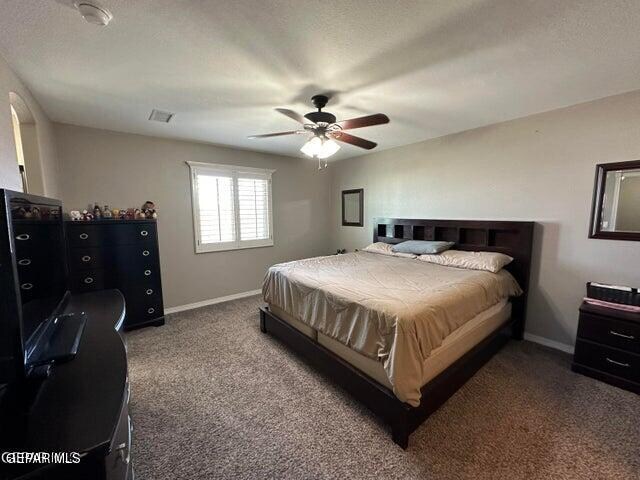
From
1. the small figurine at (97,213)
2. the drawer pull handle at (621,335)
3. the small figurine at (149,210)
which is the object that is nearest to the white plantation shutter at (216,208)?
the small figurine at (149,210)

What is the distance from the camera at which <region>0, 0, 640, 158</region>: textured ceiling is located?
143cm

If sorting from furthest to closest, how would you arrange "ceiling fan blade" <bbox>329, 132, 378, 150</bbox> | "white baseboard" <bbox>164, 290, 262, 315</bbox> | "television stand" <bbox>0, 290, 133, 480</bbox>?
"white baseboard" <bbox>164, 290, 262, 315</bbox> → "ceiling fan blade" <bbox>329, 132, 378, 150</bbox> → "television stand" <bbox>0, 290, 133, 480</bbox>

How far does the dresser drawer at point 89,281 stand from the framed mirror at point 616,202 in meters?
5.31

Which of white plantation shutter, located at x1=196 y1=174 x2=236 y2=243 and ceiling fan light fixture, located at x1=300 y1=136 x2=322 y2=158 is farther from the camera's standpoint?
white plantation shutter, located at x1=196 y1=174 x2=236 y2=243

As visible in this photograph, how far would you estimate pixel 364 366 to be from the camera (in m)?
2.02

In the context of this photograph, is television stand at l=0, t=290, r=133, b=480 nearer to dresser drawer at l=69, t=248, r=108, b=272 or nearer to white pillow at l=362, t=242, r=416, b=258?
dresser drawer at l=69, t=248, r=108, b=272

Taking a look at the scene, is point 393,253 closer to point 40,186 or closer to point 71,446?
point 71,446

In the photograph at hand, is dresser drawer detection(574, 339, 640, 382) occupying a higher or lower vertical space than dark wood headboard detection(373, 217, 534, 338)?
lower

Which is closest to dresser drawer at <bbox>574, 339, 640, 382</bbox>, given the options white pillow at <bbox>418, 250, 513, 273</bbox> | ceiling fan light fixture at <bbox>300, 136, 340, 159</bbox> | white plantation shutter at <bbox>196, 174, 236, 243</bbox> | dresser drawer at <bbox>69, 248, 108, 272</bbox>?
white pillow at <bbox>418, 250, 513, 273</bbox>

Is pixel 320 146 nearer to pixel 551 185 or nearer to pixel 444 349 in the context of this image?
pixel 444 349

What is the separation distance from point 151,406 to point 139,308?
1.67 m

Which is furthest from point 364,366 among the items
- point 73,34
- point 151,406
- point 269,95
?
point 73,34

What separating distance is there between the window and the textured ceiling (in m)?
1.34

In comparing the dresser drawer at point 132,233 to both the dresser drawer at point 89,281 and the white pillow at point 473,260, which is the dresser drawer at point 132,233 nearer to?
the dresser drawer at point 89,281
